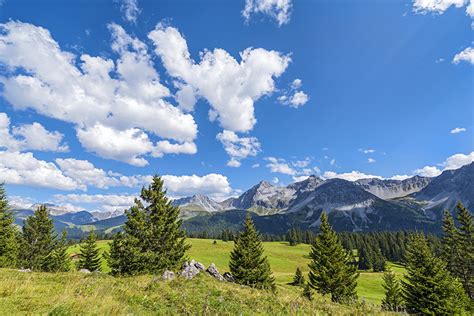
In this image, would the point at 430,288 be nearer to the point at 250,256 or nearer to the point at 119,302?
the point at 250,256

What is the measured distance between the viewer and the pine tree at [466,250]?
45.6m

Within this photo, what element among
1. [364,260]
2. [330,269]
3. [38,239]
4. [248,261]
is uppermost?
[38,239]

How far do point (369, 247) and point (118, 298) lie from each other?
133m

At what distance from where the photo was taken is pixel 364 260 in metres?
120

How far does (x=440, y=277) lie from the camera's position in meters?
29.7

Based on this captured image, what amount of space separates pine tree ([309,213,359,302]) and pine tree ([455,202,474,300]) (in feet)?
74.4

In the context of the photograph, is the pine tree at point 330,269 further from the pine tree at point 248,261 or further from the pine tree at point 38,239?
the pine tree at point 38,239

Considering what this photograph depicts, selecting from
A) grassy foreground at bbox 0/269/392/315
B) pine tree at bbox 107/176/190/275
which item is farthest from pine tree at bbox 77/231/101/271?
grassy foreground at bbox 0/269/392/315

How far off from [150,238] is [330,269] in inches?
1019

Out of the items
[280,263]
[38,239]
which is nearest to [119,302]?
[38,239]

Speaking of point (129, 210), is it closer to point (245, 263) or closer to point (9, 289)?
point (245, 263)

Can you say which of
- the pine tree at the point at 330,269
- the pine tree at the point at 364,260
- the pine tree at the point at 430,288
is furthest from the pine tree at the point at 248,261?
the pine tree at the point at 364,260

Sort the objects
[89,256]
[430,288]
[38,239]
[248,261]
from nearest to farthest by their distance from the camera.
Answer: [430,288] < [248,261] < [38,239] < [89,256]

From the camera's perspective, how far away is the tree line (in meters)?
30.2
